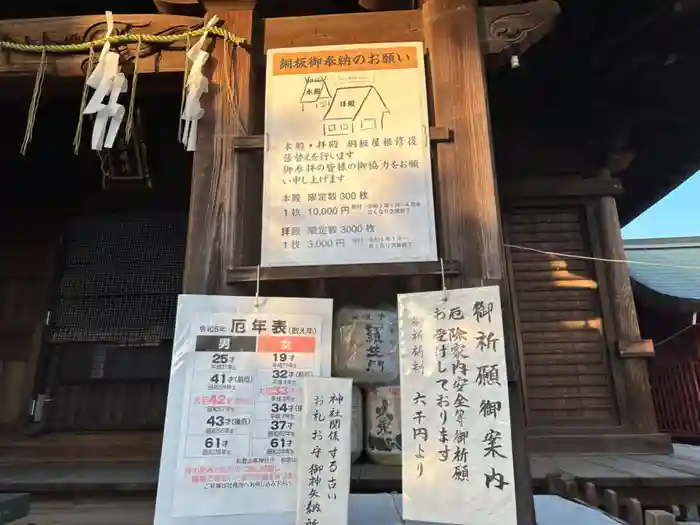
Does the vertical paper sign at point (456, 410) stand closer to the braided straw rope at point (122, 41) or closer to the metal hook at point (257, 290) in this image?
the metal hook at point (257, 290)

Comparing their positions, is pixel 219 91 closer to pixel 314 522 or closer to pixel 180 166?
pixel 314 522

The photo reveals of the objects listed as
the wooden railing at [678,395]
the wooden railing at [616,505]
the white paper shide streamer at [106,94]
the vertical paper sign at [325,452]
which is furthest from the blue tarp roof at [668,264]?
the white paper shide streamer at [106,94]

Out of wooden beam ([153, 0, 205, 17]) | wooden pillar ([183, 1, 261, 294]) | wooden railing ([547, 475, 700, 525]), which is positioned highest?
wooden beam ([153, 0, 205, 17])

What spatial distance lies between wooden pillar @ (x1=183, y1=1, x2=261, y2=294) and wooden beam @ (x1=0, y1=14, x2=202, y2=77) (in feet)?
0.68

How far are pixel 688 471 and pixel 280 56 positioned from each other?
3.68m

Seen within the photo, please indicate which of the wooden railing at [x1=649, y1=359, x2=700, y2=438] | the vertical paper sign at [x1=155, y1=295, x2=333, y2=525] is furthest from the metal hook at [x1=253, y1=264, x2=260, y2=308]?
the wooden railing at [x1=649, y1=359, x2=700, y2=438]

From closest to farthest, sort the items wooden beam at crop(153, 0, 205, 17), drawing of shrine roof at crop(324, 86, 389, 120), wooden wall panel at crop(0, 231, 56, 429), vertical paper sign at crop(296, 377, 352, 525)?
vertical paper sign at crop(296, 377, 352, 525)
drawing of shrine roof at crop(324, 86, 389, 120)
wooden beam at crop(153, 0, 205, 17)
wooden wall panel at crop(0, 231, 56, 429)

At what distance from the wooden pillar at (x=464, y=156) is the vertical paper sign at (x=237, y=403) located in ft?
2.23

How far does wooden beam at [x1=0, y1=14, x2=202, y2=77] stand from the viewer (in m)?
2.65

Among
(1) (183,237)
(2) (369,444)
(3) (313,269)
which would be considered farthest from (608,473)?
(1) (183,237)

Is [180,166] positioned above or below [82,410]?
above

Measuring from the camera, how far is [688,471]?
134 inches

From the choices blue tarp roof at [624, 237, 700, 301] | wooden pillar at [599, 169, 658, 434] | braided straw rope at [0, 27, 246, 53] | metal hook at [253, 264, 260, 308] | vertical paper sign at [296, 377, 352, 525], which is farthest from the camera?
blue tarp roof at [624, 237, 700, 301]

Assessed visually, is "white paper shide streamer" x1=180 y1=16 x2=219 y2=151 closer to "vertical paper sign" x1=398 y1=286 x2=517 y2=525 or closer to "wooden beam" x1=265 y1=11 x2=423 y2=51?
"wooden beam" x1=265 y1=11 x2=423 y2=51
